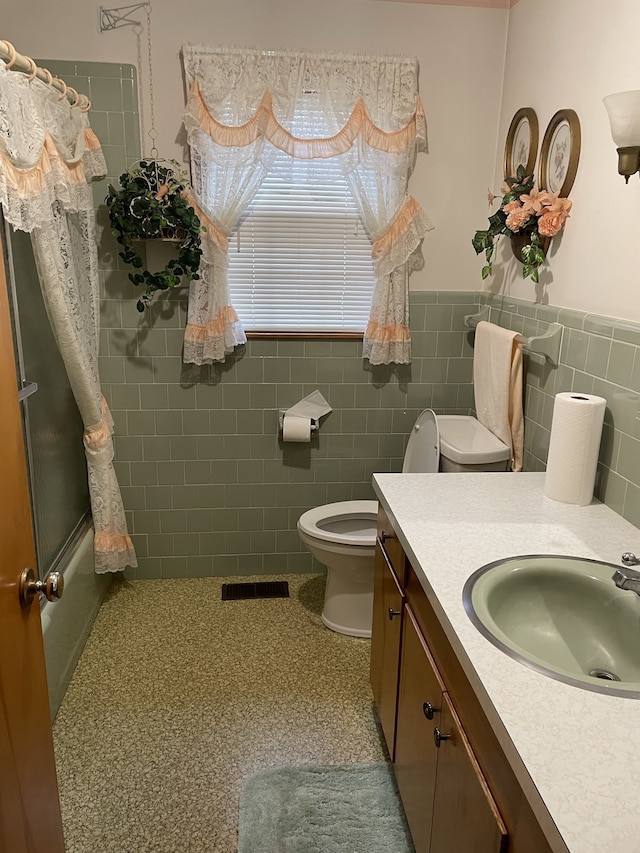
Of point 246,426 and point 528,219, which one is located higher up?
point 528,219

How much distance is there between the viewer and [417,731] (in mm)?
1593

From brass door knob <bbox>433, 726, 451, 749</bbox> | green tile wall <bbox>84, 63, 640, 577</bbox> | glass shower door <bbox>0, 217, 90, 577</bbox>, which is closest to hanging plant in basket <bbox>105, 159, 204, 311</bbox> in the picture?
green tile wall <bbox>84, 63, 640, 577</bbox>

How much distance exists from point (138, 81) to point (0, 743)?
2.40 meters

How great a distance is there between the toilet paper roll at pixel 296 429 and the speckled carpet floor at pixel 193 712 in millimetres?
728

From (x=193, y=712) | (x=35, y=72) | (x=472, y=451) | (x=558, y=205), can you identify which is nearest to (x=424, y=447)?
(x=472, y=451)

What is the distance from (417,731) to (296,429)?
4.97 feet

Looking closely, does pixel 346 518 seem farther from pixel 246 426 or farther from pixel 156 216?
pixel 156 216

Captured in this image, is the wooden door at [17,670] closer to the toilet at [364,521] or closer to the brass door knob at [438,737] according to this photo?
the brass door knob at [438,737]

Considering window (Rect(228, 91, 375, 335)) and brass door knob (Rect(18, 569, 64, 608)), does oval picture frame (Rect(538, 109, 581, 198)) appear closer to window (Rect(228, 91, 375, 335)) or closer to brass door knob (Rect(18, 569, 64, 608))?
window (Rect(228, 91, 375, 335))

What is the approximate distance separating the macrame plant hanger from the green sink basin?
1.79 m

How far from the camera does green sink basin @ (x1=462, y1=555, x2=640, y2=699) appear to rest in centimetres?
136

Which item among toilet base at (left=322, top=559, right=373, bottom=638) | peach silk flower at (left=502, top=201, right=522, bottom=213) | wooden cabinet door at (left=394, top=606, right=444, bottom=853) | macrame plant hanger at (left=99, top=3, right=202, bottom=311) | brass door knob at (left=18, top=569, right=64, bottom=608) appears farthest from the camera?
toilet base at (left=322, top=559, right=373, bottom=638)

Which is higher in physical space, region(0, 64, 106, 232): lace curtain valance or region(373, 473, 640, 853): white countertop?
region(0, 64, 106, 232): lace curtain valance

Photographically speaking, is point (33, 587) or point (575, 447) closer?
point (33, 587)
